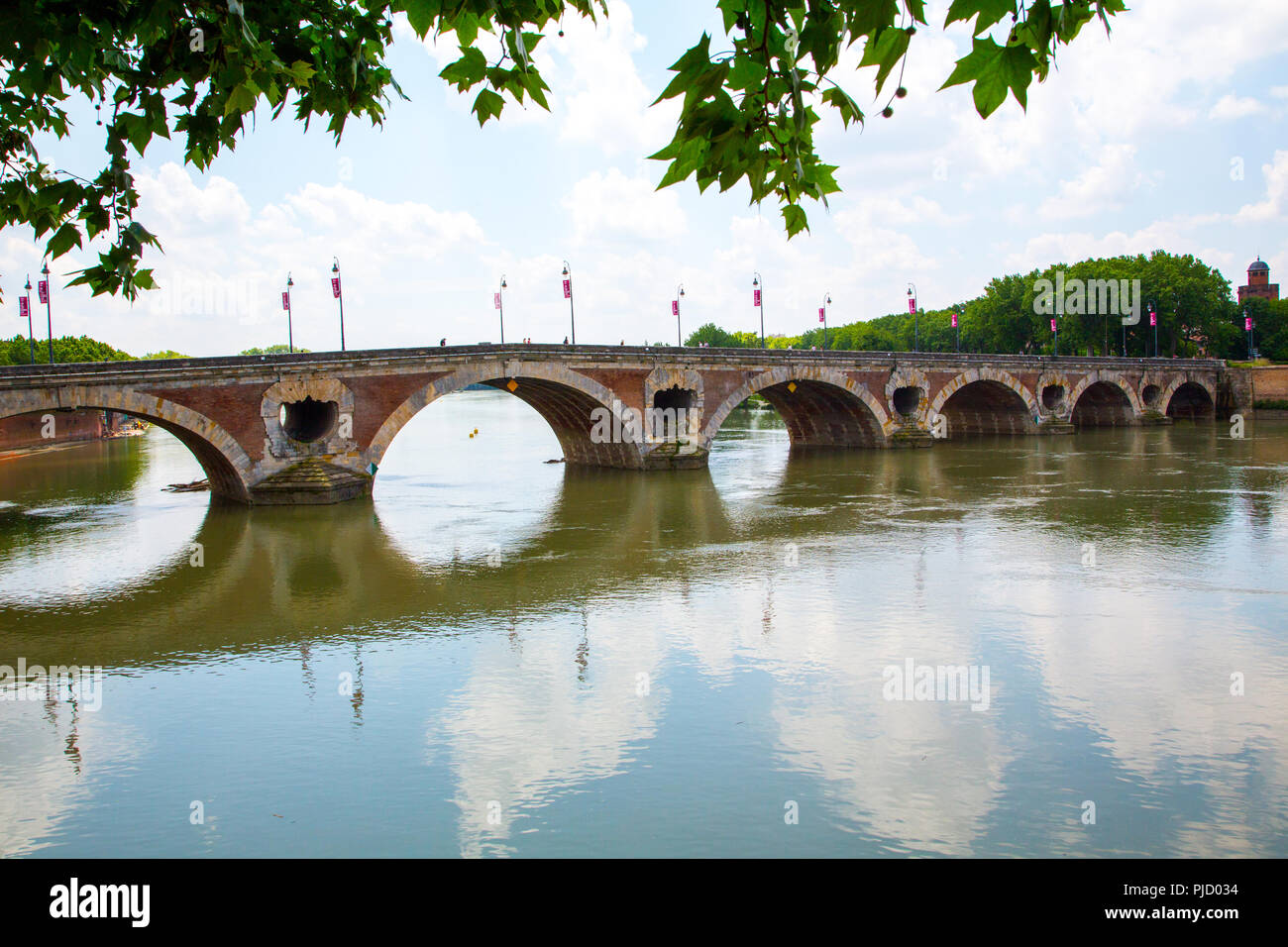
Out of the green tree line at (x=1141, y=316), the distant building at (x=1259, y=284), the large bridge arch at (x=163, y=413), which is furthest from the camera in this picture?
the distant building at (x=1259, y=284)

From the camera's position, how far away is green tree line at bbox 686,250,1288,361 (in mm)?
72125

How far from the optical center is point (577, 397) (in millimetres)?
36906

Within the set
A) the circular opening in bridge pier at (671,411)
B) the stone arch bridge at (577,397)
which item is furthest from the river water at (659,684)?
the circular opening in bridge pier at (671,411)

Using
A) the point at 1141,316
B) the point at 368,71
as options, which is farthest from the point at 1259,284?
the point at 368,71

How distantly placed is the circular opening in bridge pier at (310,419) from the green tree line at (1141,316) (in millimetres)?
48946

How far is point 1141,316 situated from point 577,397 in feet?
178

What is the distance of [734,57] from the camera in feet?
12.0

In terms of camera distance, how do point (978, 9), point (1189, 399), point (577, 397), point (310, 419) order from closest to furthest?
point (978, 9) → point (310, 419) → point (577, 397) → point (1189, 399)

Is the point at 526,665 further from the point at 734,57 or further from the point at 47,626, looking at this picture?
the point at 734,57

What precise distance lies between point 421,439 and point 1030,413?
3667 cm

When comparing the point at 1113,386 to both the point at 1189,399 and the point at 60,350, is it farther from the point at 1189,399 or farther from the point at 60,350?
the point at 60,350

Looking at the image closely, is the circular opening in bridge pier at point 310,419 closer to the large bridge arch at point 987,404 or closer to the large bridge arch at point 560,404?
the large bridge arch at point 560,404

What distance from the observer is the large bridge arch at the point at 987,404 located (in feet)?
162

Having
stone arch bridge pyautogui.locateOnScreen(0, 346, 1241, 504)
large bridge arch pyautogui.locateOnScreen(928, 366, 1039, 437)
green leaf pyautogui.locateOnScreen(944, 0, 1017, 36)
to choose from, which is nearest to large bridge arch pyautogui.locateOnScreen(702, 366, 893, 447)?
stone arch bridge pyautogui.locateOnScreen(0, 346, 1241, 504)
